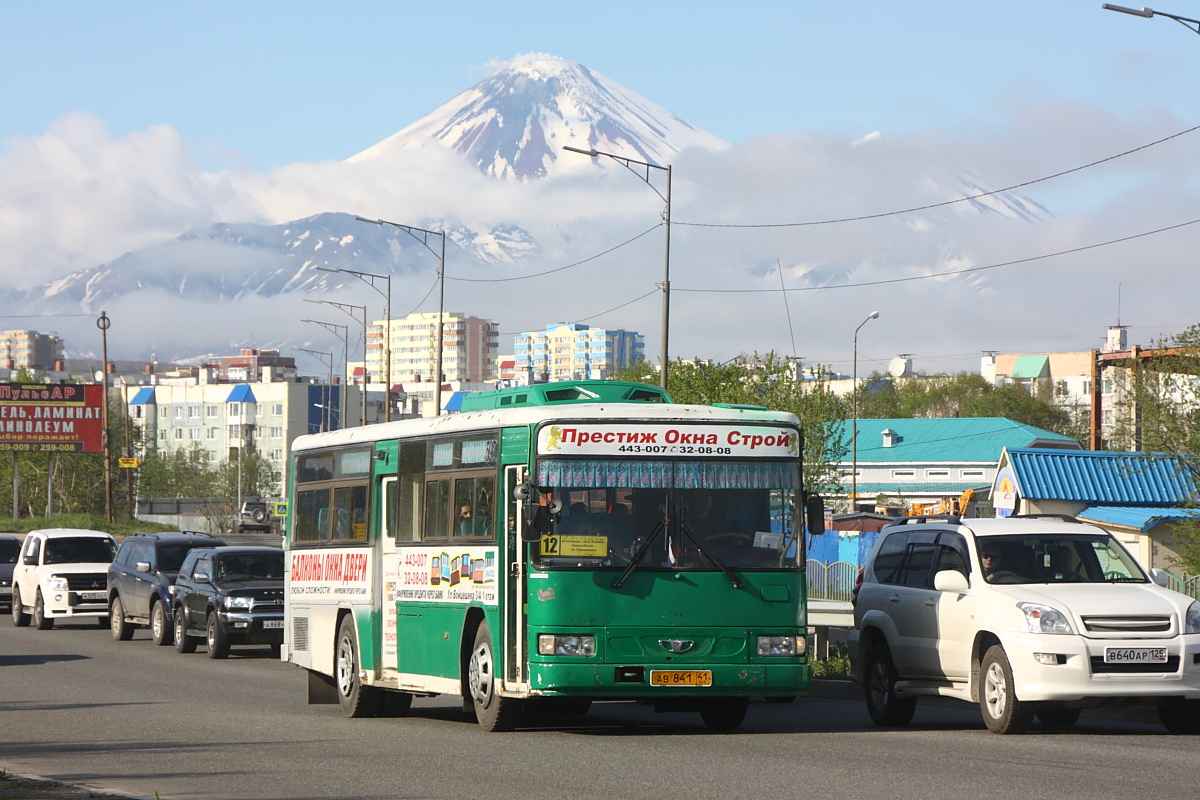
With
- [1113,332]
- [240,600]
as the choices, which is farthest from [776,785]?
[1113,332]

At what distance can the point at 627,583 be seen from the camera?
13180 mm

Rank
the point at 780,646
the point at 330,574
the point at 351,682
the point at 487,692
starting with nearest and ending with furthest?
1. the point at 780,646
2. the point at 487,692
3. the point at 351,682
4. the point at 330,574

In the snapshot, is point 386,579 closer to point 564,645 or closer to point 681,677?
point 564,645

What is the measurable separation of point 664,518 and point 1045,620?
10.0 ft

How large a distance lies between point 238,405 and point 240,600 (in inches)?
6455

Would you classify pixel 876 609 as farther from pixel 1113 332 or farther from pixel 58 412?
pixel 1113 332

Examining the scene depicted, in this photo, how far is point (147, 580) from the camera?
92.5 ft

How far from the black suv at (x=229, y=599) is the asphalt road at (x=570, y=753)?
20.1 ft

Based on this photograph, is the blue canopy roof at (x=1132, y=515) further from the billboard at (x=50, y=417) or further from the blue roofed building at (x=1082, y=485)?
the billboard at (x=50, y=417)

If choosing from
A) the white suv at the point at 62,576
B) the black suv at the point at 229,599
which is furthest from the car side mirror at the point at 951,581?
the white suv at the point at 62,576

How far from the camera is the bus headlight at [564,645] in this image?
510 inches

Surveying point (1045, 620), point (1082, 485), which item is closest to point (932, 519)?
point (1045, 620)

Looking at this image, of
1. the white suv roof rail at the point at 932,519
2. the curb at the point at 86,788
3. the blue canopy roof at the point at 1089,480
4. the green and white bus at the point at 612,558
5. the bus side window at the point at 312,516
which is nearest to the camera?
the curb at the point at 86,788

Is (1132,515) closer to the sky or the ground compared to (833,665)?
closer to the sky
